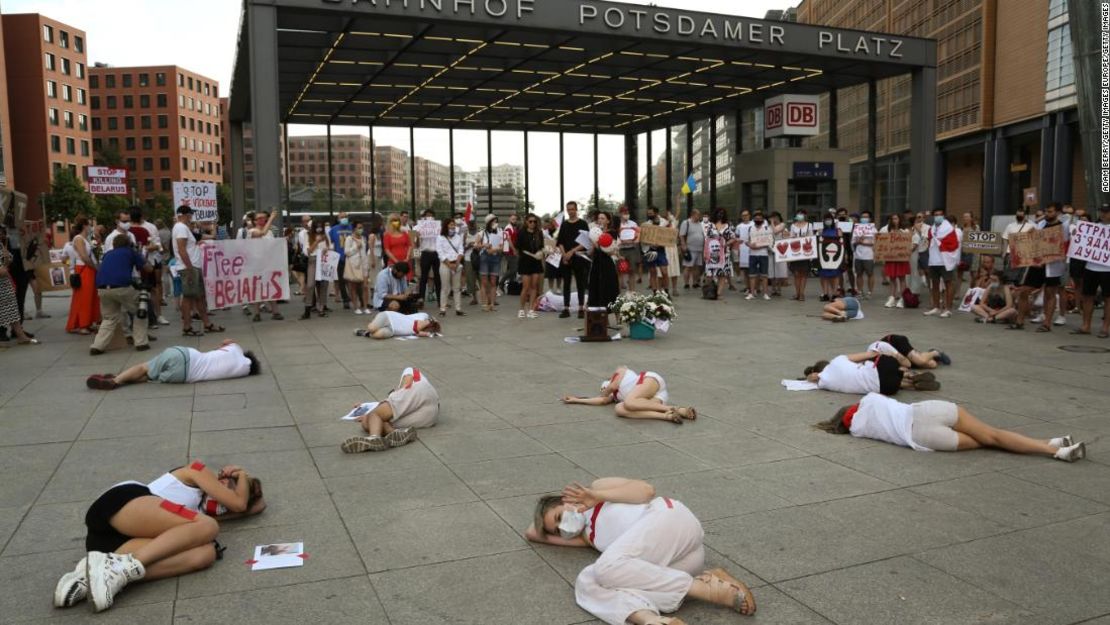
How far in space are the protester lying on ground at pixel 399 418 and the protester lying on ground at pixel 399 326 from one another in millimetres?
5881

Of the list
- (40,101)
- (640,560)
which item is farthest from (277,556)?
(40,101)

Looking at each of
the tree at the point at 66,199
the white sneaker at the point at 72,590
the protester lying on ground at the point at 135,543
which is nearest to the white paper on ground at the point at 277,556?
the protester lying on ground at the point at 135,543

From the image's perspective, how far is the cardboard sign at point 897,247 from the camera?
1634 centimetres

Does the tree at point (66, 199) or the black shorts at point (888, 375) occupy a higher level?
the tree at point (66, 199)

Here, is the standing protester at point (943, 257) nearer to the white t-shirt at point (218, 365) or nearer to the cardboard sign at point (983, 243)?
the cardboard sign at point (983, 243)

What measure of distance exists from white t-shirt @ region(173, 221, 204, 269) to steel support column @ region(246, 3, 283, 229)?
3446 mm

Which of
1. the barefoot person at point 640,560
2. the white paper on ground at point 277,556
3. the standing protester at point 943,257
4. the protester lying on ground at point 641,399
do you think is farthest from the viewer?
the standing protester at point 943,257

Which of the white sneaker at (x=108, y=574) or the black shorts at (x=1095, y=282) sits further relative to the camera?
the black shorts at (x=1095, y=282)

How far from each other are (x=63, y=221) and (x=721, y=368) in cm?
8552

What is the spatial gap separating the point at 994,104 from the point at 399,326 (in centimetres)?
3978

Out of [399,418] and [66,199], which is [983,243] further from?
[66,199]

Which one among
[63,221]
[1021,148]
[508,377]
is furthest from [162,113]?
[508,377]

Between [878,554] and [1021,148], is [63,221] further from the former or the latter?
[878,554]

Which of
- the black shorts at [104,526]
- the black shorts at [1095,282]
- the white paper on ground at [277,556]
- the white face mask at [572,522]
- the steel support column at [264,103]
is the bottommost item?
the white paper on ground at [277,556]
